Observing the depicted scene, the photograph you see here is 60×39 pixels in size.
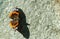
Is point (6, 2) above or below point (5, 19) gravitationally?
above

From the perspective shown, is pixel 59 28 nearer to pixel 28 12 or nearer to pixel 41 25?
pixel 41 25

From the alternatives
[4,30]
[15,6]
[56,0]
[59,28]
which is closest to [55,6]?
[56,0]

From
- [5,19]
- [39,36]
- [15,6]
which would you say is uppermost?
[15,6]

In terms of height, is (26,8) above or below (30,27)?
above

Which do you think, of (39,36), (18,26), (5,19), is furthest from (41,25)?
(5,19)

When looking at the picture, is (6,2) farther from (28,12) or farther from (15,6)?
(28,12)
